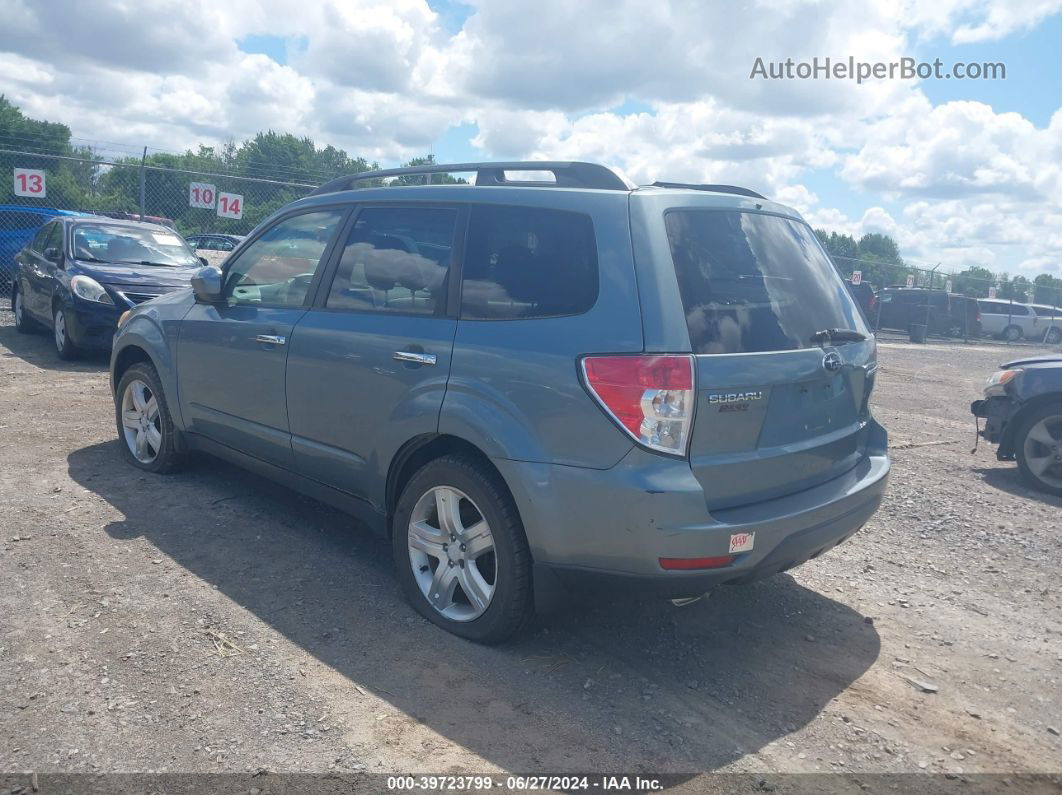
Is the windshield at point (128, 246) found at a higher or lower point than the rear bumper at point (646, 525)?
higher

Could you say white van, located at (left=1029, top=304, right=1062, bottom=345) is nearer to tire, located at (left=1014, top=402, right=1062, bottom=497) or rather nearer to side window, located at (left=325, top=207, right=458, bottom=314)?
tire, located at (left=1014, top=402, right=1062, bottom=497)

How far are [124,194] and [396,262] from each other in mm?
25640

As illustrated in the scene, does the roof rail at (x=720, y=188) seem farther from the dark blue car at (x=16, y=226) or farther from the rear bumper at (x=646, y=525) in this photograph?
the dark blue car at (x=16, y=226)

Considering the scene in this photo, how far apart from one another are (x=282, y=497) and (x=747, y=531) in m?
3.38

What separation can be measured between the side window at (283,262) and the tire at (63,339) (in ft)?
19.9

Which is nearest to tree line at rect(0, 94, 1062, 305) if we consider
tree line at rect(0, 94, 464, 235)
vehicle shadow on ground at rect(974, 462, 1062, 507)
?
tree line at rect(0, 94, 464, 235)

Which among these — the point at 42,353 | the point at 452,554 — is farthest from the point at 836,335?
the point at 42,353

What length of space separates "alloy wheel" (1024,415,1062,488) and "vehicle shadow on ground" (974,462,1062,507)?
0.13 metres

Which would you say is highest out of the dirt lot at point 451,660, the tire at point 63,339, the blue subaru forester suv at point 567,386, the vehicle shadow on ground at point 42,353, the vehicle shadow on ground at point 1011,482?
the blue subaru forester suv at point 567,386

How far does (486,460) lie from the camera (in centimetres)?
367

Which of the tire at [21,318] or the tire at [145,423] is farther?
the tire at [21,318]

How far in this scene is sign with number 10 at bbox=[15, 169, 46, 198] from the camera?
14.3m

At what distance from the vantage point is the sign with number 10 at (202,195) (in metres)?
15.8

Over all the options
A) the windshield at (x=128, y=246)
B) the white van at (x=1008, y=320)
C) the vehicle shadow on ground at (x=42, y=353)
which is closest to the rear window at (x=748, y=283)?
the vehicle shadow on ground at (x=42, y=353)
